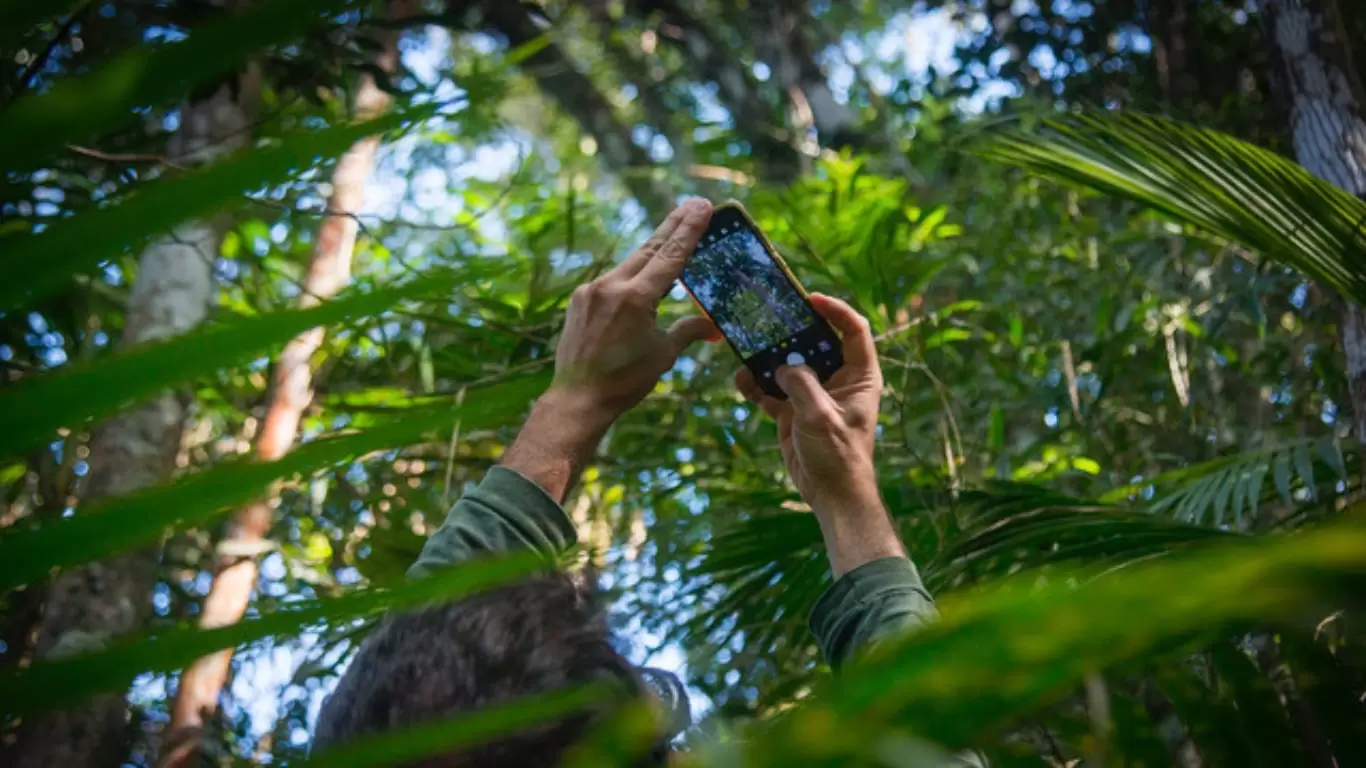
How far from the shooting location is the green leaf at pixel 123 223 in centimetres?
23

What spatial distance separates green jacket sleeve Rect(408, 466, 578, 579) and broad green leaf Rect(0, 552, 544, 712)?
2.46 ft

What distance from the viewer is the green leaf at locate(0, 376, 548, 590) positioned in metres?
0.24

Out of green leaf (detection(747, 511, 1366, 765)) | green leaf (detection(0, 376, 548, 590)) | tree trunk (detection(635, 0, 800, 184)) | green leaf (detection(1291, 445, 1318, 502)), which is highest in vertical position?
tree trunk (detection(635, 0, 800, 184))

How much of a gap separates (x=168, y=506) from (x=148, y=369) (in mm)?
32

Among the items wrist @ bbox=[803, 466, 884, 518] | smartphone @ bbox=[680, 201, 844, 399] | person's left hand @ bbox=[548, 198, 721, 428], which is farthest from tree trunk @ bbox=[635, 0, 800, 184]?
wrist @ bbox=[803, 466, 884, 518]

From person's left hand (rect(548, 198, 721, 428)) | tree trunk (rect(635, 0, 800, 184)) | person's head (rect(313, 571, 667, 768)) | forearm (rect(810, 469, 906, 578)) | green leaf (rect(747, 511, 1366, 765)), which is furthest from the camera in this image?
tree trunk (rect(635, 0, 800, 184))

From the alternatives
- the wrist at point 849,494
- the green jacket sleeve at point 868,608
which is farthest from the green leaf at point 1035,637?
the wrist at point 849,494

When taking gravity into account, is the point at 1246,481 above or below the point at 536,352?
below

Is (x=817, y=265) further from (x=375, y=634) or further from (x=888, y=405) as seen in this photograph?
(x=375, y=634)

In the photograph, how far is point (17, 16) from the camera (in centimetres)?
21

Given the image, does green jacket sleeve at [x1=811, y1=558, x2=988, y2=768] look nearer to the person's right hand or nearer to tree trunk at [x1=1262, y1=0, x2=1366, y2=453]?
the person's right hand

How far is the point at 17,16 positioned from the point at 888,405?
8.40 ft

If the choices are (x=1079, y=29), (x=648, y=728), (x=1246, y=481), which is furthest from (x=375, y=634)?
(x=1079, y=29)

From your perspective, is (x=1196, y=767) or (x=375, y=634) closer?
(x=375, y=634)
